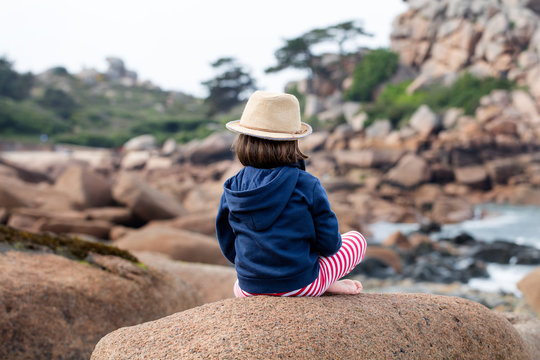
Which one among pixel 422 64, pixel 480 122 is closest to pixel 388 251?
pixel 480 122

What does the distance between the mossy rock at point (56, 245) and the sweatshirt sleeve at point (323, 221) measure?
2062 mm

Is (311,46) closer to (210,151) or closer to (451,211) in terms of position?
(210,151)

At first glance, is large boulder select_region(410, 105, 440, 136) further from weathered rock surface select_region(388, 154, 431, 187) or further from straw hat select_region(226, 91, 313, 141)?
straw hat select_region(226, 91, 313, 141)

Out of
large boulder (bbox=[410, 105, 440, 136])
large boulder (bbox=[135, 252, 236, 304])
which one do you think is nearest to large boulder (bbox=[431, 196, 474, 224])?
large boulder (bbox=[410, 105, 440, 136])

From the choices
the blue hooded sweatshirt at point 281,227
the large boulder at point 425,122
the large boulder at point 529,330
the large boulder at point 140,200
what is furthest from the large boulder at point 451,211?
the blue hooded sweatshirt at point 281,227

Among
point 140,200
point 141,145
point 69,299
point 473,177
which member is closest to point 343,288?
point 69,299

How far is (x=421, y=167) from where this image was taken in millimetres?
24484

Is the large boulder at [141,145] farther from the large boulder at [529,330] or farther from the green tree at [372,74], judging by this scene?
the large boulder at [529,330]

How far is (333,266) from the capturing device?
8.43 feet

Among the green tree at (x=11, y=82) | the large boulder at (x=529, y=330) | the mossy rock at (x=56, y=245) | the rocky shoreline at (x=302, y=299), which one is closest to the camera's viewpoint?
the rocky shoreline at (x=302, y=299)

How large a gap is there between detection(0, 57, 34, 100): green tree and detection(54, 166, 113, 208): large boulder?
160 ft

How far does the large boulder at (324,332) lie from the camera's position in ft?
6.48

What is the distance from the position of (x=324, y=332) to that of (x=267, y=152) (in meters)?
1.02

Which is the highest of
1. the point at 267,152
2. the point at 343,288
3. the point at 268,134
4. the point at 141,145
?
the point at 268,134
